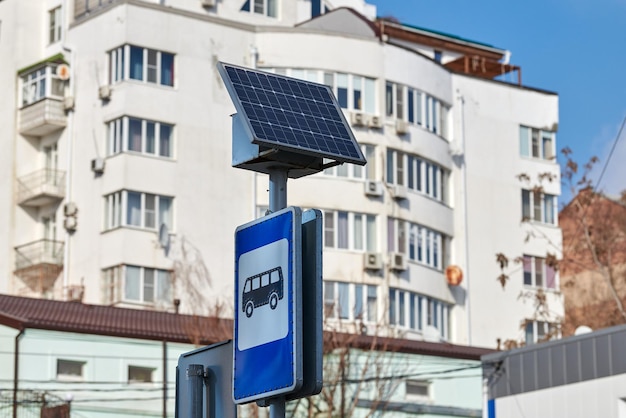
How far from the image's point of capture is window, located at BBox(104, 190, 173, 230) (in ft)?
184

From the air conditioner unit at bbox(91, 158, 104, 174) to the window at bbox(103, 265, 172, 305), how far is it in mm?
3760

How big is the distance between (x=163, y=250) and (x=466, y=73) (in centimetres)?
1690

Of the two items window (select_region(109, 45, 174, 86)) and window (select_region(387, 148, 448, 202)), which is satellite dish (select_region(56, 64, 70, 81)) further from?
window (select_region(387, 148, 448, 202))

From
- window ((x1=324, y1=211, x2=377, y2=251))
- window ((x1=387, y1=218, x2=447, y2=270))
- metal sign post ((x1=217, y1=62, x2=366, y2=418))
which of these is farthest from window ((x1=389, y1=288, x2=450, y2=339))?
metal sign post ((x1=217, y1=62, x2=366, y2=418))

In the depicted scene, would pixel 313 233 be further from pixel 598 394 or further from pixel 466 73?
pixel 466 73

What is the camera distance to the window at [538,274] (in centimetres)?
6731

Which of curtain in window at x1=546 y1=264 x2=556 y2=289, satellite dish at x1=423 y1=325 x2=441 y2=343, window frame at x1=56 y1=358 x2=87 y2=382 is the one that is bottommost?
window frame at x1=56 y1=358 x2=87 y2=382

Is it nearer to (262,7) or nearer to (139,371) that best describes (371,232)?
(262,7)

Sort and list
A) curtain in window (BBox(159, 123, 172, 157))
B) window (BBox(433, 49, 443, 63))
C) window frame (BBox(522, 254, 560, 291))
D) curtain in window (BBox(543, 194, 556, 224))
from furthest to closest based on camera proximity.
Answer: window (BBox(433, 49, 443, 63))
curtain in window (BBox(543, 194, 556, 224))
window frame (BBox(522, 254, 560, 291))
curtain in window (BBox(159, 123, 172, 157))

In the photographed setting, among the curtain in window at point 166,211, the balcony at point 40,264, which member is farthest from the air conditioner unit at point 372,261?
the balcony at point 40,264

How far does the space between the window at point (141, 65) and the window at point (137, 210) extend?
4.20 m

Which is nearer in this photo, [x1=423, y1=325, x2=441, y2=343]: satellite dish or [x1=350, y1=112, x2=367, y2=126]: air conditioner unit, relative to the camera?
[x1=423, y1=325, x2=441, y2=343]: satellite dish

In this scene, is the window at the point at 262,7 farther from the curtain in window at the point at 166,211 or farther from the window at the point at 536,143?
the window at the point at 536,143

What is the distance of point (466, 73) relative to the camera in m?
66.4
